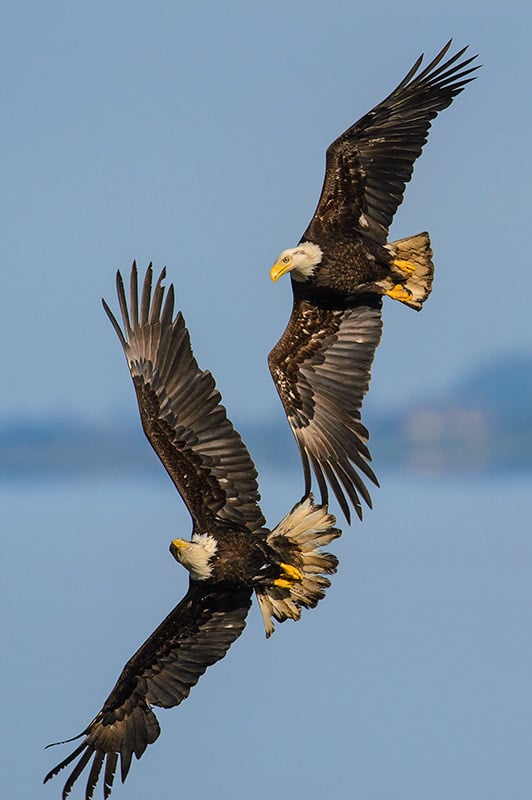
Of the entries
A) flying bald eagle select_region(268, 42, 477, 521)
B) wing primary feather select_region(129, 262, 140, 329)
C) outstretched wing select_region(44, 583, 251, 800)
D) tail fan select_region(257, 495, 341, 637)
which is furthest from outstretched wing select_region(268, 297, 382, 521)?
wing primary feather select_region(129, 262, 140, 329)

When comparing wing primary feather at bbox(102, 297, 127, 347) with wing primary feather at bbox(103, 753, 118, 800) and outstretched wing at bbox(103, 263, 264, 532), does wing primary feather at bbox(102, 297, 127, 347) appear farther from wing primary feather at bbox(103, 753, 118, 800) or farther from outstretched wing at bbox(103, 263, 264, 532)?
wing primary feather at bbox(103, 753, 118, 800)

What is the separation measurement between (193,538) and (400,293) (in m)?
2.87

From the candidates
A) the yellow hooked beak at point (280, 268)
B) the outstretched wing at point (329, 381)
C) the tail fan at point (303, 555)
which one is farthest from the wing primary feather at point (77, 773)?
the yellow hooked beak at point (280, 268)

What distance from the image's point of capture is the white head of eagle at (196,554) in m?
13.3

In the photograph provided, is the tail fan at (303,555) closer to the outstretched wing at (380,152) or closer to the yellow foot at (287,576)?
the yellow foot at (287,576)

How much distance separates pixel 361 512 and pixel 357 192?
8.28 feet

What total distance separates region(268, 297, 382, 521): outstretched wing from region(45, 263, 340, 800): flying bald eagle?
102cm

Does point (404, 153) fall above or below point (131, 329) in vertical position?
above

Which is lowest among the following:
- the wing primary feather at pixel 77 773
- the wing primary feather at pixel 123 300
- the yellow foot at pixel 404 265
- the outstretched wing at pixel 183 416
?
the wing primary feather at pixel 77 773

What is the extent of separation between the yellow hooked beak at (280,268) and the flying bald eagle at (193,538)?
117 centimetres

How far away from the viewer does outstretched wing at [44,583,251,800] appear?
45.1ft

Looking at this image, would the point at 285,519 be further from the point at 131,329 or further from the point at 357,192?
the point at 357,192

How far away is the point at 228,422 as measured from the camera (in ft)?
44.9

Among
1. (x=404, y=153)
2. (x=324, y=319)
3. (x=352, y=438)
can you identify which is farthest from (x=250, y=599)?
(x=404, y=153)
